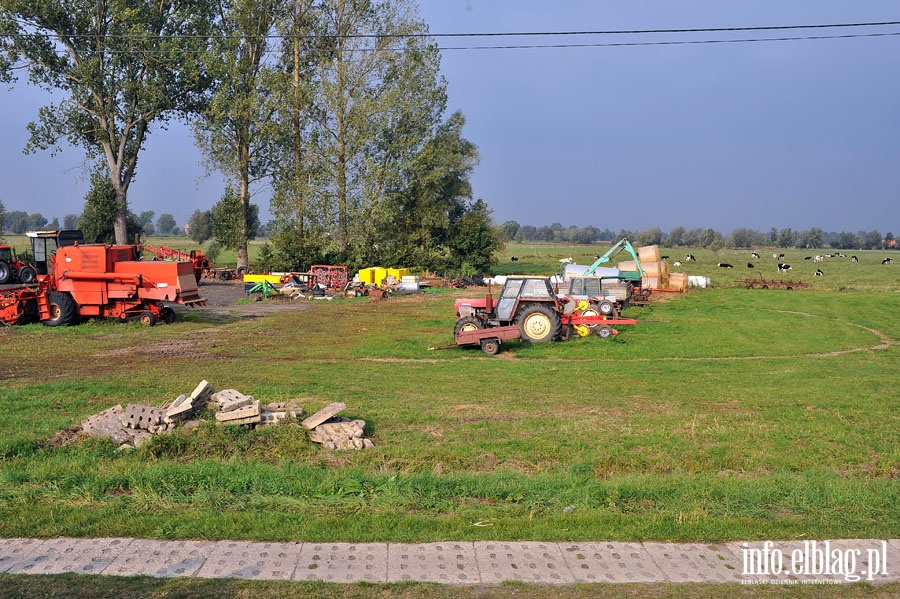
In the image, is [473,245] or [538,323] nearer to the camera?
[538,323]

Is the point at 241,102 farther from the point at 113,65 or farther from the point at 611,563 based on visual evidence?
the point at 611,563

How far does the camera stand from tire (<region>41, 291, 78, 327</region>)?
21.7 meters

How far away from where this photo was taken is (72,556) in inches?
219

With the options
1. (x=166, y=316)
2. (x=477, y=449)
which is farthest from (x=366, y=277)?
(x=477, y=449)

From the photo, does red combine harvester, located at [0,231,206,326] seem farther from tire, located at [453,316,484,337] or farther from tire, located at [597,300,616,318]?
tire, located at [597,300,616,318]

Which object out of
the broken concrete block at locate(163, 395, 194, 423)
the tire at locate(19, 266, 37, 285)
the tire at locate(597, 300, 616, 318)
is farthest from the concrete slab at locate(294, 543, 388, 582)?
the tire at locate(19, 266, 37, 285)

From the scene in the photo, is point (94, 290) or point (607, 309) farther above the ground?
point (94, 290)

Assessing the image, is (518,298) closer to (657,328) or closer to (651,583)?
(657,328)

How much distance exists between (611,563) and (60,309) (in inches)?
822

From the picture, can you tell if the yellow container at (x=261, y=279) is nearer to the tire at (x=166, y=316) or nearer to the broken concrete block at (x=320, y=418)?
the tire at (x=166, y=316)

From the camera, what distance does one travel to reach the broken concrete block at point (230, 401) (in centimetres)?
913

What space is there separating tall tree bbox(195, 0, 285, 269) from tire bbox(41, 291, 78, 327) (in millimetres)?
23068

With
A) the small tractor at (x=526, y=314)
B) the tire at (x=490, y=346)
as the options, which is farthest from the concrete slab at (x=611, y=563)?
the small tractor at (x=526, y=314)

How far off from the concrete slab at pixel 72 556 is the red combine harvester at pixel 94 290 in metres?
17.3
